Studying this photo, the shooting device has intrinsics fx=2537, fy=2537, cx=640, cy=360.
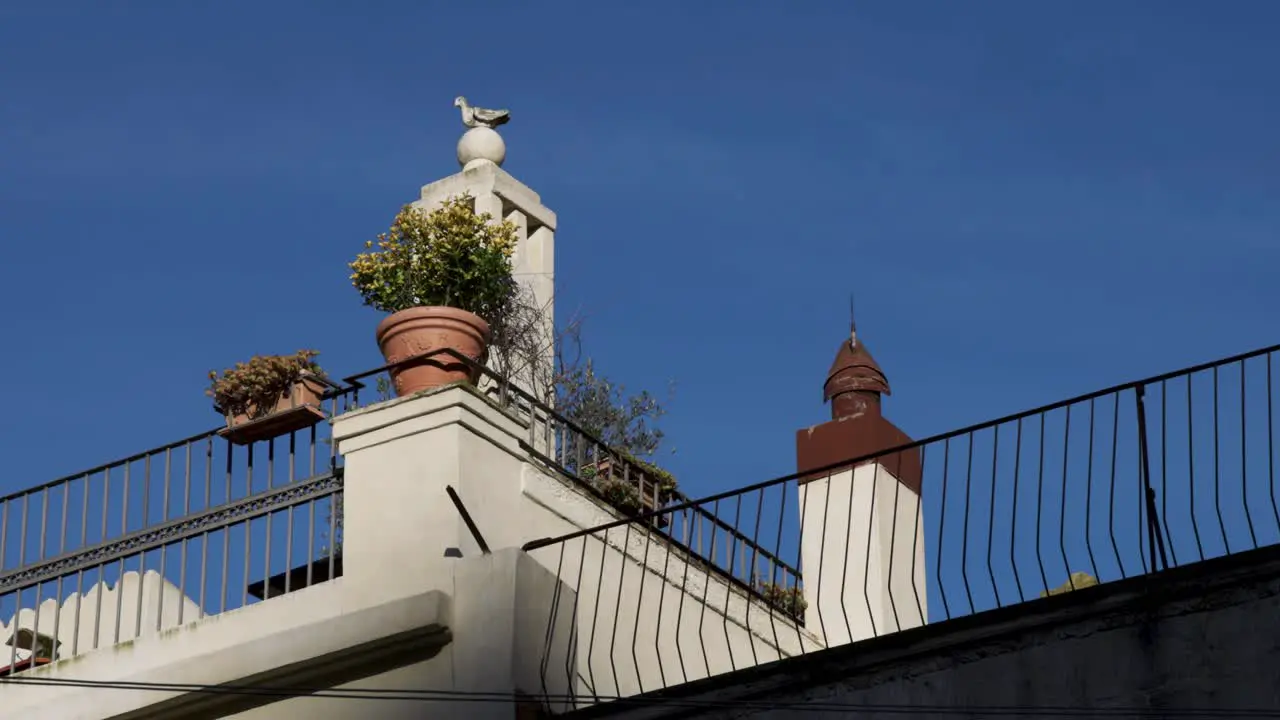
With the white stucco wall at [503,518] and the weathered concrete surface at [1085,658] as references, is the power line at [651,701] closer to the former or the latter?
the weathered concrete surface at [1085,658]

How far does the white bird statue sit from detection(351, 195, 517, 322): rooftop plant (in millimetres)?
1983

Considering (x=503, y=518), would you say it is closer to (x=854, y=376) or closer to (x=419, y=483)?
(x=419, y=483)

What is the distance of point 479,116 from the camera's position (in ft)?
60.9

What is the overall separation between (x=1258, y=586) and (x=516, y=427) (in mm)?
4765

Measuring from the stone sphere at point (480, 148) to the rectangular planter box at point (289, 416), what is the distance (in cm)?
359

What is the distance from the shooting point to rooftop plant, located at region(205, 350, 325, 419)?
14994 millimetres

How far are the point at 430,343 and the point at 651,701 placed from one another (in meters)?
2.87

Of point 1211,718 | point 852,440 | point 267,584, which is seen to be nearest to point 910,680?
point 1211,718

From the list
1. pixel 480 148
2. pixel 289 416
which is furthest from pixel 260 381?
pixel 480 148

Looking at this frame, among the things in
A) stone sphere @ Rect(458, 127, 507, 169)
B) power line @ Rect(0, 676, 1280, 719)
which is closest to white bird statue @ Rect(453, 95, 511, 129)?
stone sphere @ Rect(458, 127, 507, 169)

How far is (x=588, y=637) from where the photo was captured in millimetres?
14094

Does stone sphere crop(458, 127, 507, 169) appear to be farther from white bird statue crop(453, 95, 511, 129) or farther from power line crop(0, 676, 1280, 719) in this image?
power line crop(0, 676, 1280, 719)

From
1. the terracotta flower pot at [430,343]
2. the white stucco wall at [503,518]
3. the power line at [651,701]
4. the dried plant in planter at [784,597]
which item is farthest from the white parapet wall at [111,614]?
the dried plant in planter at [784,597]

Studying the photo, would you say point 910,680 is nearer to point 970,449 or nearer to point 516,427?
point 970,449
